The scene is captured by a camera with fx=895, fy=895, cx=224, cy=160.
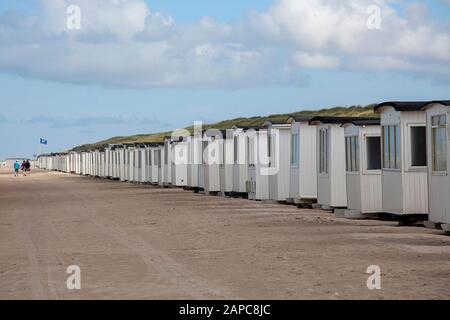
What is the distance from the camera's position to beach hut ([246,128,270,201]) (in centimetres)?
3072

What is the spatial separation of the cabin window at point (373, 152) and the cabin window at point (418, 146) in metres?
2.50

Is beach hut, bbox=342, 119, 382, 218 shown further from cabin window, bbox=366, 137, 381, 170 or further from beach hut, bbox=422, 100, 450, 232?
beach hut, bbox=422, 100, 450, 232

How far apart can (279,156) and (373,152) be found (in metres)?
6.86

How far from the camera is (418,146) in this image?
66.4 feet

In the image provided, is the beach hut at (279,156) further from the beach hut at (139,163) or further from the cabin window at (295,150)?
the beach hut at (139,163)

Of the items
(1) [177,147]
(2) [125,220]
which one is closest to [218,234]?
(2) [125,220]

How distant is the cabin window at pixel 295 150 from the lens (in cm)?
2781

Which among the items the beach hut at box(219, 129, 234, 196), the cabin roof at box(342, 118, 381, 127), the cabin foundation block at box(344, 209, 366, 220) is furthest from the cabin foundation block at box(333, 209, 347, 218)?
the beach hut at box(219, 129, 234, 196)

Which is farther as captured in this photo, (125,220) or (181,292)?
(125,220)

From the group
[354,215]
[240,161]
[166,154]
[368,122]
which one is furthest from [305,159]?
[166,154]
